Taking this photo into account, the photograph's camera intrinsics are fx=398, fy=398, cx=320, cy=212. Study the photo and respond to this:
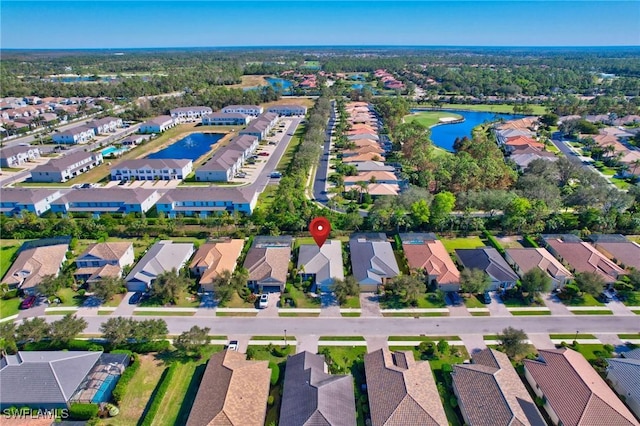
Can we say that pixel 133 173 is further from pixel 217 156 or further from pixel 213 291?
pixel 213 291

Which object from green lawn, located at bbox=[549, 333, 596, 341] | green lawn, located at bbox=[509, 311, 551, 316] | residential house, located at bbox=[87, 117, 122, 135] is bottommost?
green lawn, located at bbox=[549, 333, 596, 341]

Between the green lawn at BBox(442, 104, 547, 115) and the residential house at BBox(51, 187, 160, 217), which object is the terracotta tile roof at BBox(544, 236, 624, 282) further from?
the green lawn at BBox(442, 104, 547, 115)

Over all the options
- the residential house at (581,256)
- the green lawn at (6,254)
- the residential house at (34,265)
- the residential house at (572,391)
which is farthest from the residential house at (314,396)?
the green lawn at (6,254)

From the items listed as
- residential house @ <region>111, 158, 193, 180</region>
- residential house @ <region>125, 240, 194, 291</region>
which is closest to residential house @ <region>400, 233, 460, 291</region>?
residential house @ <region>125, 240, 194, 291</region>

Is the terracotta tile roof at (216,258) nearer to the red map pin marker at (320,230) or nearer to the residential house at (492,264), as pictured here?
the red map pin marker at (320,230)

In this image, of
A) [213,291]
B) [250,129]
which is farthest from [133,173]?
[213,291]
